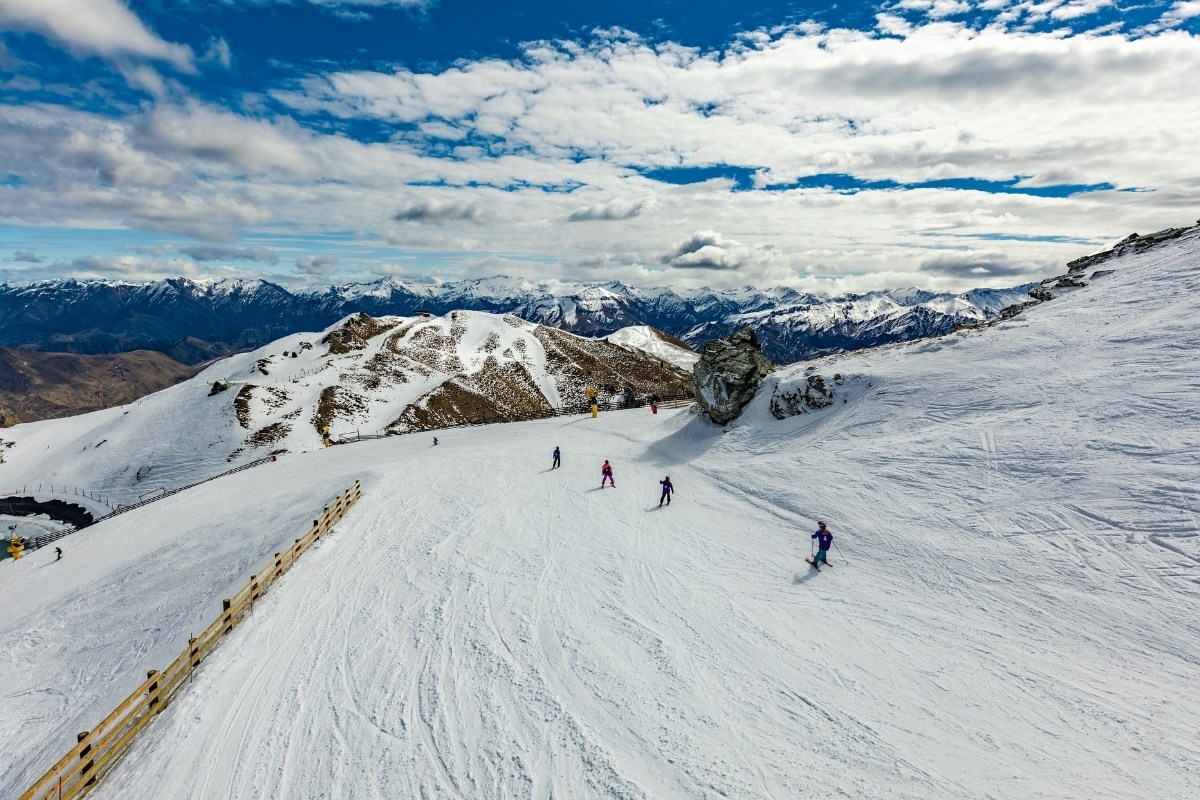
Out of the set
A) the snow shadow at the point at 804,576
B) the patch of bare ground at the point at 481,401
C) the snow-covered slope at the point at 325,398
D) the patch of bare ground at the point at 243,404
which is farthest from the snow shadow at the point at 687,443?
the patch of bare ground at the point at 243,404

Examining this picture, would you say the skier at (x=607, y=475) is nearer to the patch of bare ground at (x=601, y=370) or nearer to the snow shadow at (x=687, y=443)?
the snow shadow at (x=687, y=443)

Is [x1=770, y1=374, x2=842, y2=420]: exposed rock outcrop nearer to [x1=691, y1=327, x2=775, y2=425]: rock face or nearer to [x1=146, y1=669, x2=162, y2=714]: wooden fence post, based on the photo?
[x1=691, y1=327, x2=775, y2=425]: rock face

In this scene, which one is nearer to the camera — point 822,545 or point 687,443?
point 822,545

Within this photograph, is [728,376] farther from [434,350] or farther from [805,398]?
[434,350]

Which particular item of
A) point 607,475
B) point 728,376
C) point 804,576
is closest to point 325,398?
point 607,475

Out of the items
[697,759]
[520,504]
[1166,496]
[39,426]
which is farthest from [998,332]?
[39,426]

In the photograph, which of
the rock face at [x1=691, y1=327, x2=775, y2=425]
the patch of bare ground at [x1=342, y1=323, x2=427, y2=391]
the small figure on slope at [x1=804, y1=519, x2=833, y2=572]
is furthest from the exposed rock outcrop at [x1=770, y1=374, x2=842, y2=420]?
the patch of bare ground at [x1=342, y1=323, x2=427, y2=391]
